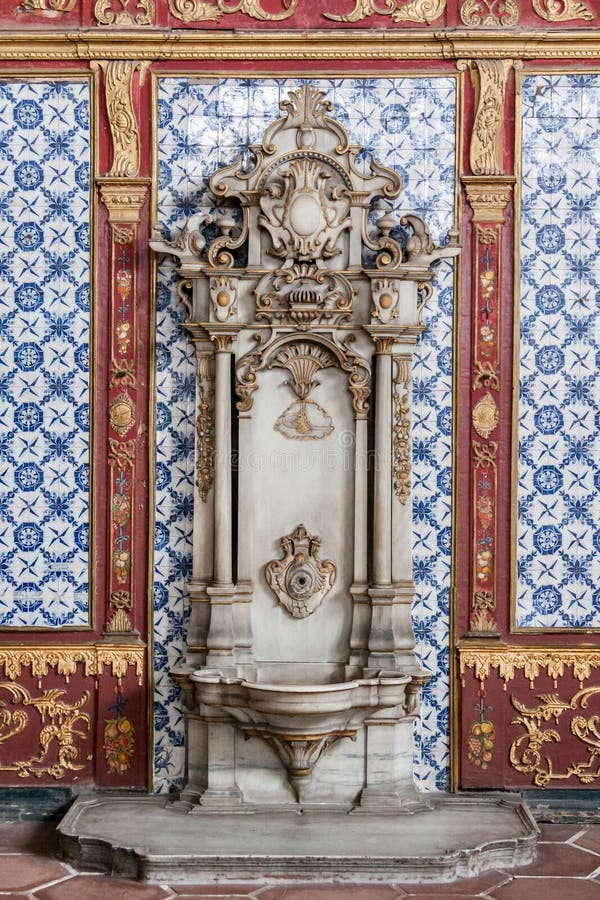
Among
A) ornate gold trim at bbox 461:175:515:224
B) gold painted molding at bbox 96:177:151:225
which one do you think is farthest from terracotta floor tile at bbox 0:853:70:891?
ornate gold trim at bbox 461:175:515:224

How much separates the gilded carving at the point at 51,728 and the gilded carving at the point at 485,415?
226 cm

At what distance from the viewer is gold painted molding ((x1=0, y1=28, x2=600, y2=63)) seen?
5273 mm

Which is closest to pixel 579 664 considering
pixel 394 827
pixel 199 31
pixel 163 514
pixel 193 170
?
pixel 394 827

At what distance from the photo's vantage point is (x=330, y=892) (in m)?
4.49

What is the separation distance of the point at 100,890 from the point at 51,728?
3.35ft

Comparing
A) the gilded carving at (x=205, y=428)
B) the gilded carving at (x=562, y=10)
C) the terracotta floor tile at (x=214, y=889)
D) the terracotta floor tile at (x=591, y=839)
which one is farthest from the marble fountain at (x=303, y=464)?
the gilded carving at (x=562, y=10)

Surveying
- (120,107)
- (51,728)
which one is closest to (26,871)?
(51,728)

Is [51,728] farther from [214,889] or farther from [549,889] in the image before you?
[549,889]

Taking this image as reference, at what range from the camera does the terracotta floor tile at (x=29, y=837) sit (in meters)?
4.93

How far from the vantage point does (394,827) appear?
4.94m

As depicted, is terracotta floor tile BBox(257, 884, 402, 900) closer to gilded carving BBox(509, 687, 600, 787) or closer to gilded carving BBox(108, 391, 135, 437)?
gilded carving BBox(509, 687, 600, 787)

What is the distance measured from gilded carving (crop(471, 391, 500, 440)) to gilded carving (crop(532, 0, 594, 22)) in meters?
1.80

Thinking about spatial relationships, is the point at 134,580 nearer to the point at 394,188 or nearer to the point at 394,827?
the point at 394,827

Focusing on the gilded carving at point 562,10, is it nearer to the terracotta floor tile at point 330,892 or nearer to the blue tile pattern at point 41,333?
the blue tile pattern at point 41,333
